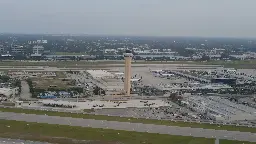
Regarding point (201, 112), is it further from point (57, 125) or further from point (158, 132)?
point (57, 125)

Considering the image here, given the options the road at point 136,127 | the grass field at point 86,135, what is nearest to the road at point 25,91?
the road at point 136,127

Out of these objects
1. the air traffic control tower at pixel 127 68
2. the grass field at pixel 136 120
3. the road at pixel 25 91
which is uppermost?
the air traffic control tower at pixel 127 68

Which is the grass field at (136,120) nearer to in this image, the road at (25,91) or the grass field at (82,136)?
the grass field at (82,136)

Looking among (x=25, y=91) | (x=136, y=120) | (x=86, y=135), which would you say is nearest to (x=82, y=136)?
(x=86, y=135)

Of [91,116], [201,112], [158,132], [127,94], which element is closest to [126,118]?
[91,116]

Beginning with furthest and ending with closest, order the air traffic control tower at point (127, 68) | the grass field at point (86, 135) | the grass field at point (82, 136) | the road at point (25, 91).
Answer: the air traffic control tower at point (127, 68), the road at point (25, 91), the grass field at point (86, 135), the grass field at point (82, 136)

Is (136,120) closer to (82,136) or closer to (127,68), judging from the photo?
(82,136)
